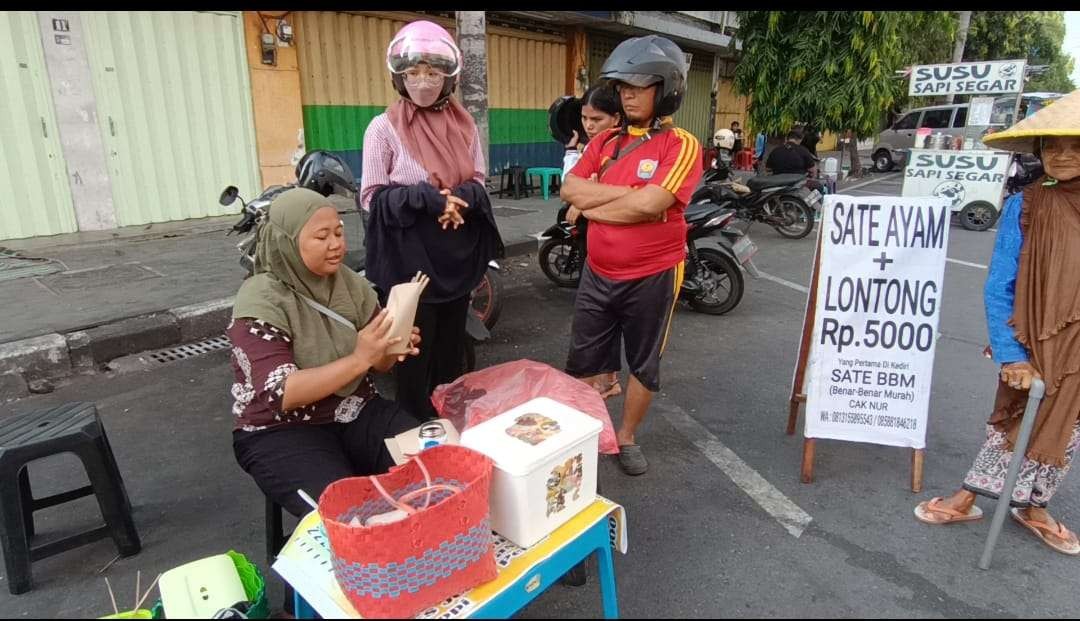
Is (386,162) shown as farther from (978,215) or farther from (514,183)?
(978,215)

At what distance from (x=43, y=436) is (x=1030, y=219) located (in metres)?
3.63

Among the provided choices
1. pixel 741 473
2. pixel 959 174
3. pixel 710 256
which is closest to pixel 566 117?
pixel 710 256

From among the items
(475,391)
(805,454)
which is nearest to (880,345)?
(805,454)

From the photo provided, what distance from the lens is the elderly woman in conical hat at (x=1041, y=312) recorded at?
2.21m

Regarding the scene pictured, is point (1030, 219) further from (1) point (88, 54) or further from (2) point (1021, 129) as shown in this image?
(1) point (88, 54)

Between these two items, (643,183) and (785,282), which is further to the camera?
(785,282)

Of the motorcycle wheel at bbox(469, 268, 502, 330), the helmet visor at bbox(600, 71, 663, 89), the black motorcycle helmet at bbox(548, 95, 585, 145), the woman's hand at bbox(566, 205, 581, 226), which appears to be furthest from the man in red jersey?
the black motorcycle helmet at bbox(548, 95, 585, 145)

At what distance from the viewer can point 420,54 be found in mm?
2594

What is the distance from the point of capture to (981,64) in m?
9.22

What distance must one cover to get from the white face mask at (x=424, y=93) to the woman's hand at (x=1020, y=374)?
2.47 m

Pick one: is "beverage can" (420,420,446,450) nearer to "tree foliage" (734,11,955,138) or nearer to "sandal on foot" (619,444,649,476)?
"sandal on foot" (619,444,649,476)

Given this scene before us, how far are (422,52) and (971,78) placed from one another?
9.90m

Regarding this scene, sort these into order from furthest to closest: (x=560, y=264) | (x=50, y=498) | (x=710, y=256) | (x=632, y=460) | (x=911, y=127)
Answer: (x=911, y=127)
(x=560, y=264)
(x=710, y=256)
(x=632, y=460)
(x=50, y=498)

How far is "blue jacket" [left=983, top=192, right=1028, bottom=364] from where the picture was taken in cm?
236
